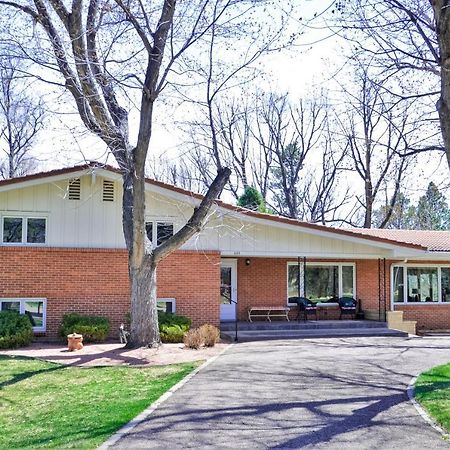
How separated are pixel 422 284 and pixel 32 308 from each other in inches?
569

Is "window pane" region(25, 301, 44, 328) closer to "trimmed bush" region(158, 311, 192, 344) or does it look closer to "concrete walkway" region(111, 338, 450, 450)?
"trimmed bush" region(158, 311, 192, 344)

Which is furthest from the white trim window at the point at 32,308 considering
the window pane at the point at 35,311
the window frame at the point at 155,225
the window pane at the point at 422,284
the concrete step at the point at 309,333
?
the window pane at the point at 422,284

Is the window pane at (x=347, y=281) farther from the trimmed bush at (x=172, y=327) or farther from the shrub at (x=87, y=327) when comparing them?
the shrub at (x=87, y=327)

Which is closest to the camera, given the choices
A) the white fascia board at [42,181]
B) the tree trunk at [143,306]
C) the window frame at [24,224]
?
the tree trunk at [143,306]

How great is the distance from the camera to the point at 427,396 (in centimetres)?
875

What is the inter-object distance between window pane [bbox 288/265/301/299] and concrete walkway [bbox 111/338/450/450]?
7352mm

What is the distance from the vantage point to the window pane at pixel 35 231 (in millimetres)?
16672

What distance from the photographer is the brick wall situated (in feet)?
53.7

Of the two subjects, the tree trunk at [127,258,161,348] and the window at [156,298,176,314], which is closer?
the tree trunk at [127,258,161,348]

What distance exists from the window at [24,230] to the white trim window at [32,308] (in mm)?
1677

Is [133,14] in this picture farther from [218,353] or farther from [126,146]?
[218,353]

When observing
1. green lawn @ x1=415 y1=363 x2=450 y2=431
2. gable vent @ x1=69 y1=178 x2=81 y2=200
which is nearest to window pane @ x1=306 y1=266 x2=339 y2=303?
gable vent @ x1=69 y1=178 x2=81 y2=200

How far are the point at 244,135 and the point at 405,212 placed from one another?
1421cm

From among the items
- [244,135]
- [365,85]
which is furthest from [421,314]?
[244,135]
